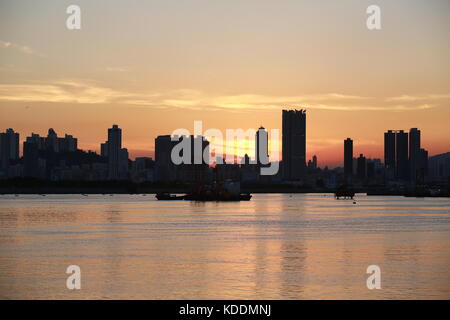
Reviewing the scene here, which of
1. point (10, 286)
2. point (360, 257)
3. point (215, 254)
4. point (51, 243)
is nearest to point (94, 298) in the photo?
point (10, 286)

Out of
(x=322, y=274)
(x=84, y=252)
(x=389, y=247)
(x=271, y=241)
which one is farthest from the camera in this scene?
(x=271, y=241)

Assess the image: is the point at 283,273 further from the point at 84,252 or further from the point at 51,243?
the point at 51,243

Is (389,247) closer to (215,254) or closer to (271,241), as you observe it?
(271,241)

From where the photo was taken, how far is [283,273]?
49.2 metres

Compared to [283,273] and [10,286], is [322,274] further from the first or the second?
[10,286]

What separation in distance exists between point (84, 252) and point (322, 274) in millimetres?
24062

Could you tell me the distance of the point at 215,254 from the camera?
61.5m

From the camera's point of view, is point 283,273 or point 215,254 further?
point 215,254
